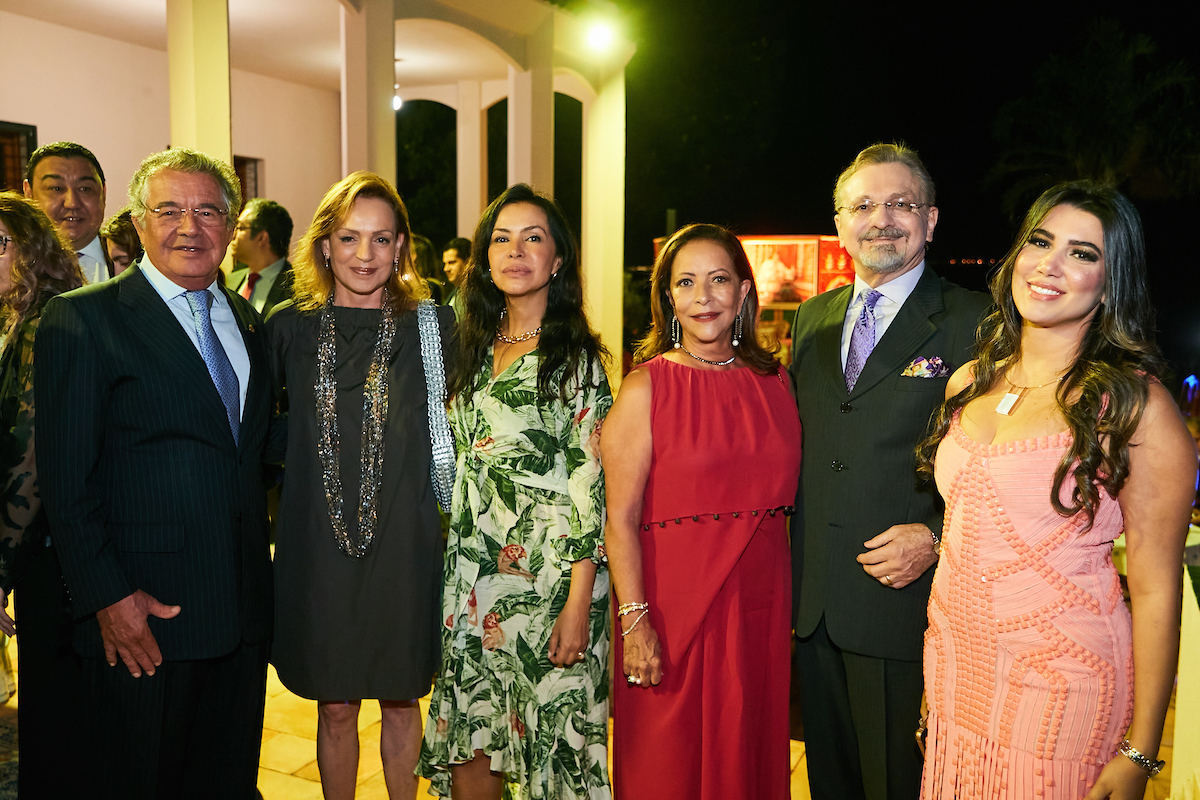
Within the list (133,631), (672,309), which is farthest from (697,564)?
(133,631)

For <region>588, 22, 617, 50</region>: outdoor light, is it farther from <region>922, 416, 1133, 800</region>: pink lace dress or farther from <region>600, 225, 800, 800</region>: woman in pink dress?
<region>922, 416, 1133, 800</region>: pink lace dress

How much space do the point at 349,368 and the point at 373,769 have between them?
1.71 metres

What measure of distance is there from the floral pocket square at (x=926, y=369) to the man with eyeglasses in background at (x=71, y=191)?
10.6 ft

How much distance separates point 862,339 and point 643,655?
105cm

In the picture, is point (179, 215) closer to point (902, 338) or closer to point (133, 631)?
→ point (133, 631)

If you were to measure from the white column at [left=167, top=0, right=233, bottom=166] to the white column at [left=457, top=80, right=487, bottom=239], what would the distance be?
5784mm

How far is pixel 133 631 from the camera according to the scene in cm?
210

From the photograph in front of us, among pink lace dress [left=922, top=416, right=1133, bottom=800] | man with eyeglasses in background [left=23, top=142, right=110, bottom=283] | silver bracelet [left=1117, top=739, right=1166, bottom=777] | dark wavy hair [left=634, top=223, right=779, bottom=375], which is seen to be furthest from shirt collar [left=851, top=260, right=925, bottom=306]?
man with eyeglasses in background [left=23, top=142, right=110, bottom=283]

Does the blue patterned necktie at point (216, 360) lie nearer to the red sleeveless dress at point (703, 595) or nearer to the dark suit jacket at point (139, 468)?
the dark suit jacket at point (139, 468)

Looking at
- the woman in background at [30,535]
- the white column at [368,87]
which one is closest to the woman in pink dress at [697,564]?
the woman in background at [30,535]

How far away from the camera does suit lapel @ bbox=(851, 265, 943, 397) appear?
2.33m

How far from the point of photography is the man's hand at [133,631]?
6.82 ft

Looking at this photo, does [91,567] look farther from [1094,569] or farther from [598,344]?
[1094,569]

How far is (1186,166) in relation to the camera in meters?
19.4
